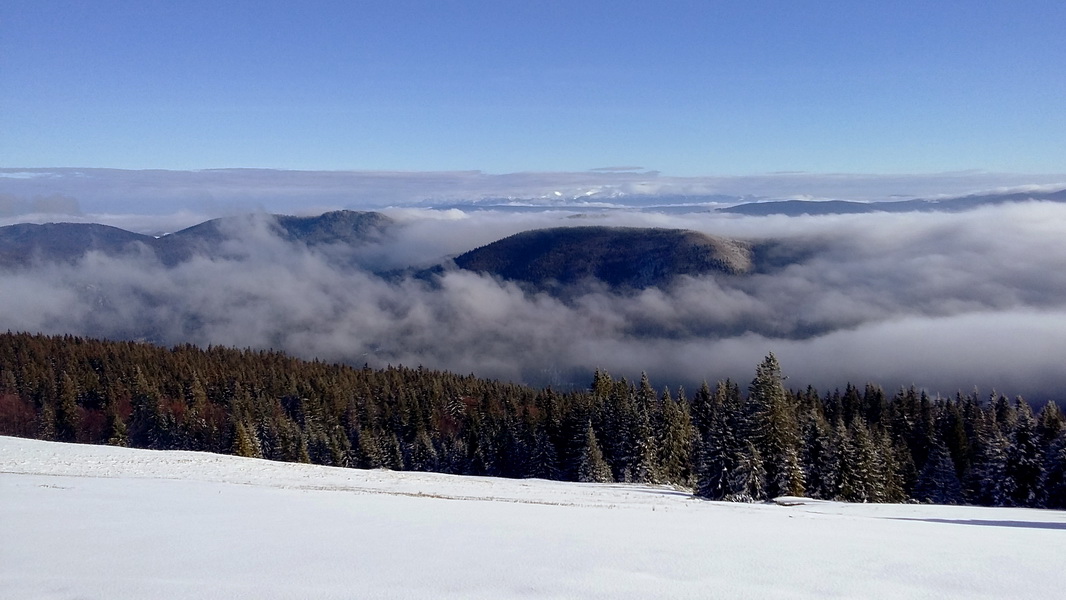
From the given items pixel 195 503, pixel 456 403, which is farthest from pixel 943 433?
pixel 195 503

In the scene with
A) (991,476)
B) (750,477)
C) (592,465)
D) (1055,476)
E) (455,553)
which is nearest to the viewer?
(455,553)

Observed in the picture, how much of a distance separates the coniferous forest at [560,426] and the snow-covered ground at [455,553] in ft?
93.3

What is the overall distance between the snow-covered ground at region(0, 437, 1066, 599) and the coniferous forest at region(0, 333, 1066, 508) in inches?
1120

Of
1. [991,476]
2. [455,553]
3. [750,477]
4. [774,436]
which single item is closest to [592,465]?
[750,477]

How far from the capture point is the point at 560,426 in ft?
259

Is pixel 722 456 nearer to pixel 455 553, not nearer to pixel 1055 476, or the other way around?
pixel 1055 476

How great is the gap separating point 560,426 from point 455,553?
68.2 m

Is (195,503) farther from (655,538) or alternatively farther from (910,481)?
(910,481)

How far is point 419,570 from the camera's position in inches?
414

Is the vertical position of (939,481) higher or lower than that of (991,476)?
lower

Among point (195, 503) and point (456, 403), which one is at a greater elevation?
point (195, 503)

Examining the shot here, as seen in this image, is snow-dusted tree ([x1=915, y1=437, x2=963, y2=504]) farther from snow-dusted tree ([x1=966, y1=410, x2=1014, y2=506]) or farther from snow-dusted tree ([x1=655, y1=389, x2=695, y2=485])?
snow-dusted tree ([x1=655, y1=389, x2=695, y2=485])

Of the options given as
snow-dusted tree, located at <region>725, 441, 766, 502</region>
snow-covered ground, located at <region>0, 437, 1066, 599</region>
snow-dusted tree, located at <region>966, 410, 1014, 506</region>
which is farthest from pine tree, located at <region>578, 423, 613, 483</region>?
snow-covered ground, located at <region>0, 437, 1066, 599</region>

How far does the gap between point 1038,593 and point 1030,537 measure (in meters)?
9.27
